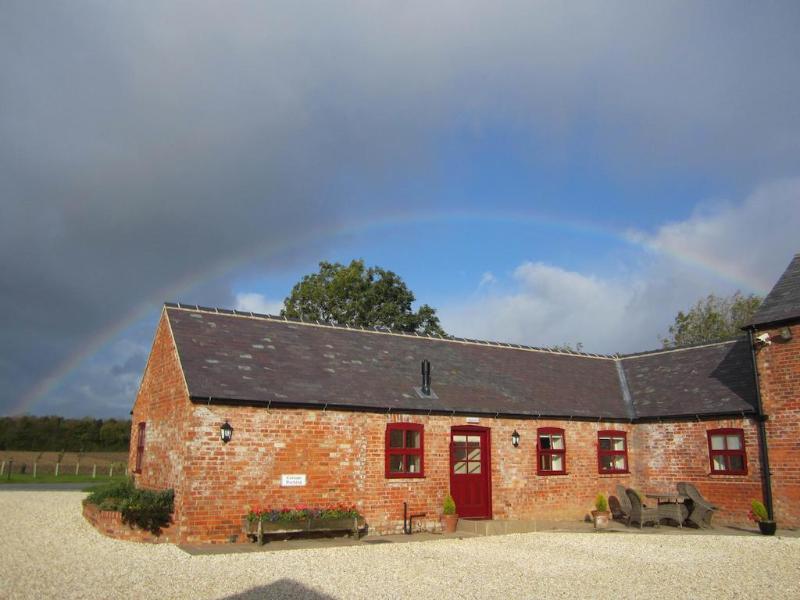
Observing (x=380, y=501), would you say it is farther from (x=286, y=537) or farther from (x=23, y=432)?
(x=23, y=432)

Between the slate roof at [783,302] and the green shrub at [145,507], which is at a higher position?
the slate roof at [783,302]

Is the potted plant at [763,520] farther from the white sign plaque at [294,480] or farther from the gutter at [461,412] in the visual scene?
the white sign plaque at [294,480]

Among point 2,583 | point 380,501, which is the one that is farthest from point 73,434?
point 2,583

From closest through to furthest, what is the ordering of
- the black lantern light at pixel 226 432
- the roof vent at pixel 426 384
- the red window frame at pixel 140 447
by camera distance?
the black lantern light at pixel 226 432
the roof vent at pixel 426 384
the red window frame at pixel 140 447

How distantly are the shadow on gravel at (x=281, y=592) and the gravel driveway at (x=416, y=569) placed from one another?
0.05 feet

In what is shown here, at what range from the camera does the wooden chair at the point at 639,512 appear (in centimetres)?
1705

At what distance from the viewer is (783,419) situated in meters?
16.9

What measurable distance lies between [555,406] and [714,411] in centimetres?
456

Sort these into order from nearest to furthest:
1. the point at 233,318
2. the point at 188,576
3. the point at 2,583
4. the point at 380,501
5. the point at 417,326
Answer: the point at 2,583 → the point at 188,576 → the point at 380,501 → the point at 233,318 → the point at 417,326

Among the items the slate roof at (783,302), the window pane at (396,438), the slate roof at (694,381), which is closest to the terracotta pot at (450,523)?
the window pane at (396,438)

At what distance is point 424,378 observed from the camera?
18.0 meters

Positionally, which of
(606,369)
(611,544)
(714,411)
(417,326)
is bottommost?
(611,544)

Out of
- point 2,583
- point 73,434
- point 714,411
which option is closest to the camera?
point 2,583

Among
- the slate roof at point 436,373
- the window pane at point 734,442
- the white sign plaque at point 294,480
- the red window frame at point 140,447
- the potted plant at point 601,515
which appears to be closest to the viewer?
the white sign plaque at point 294,480
